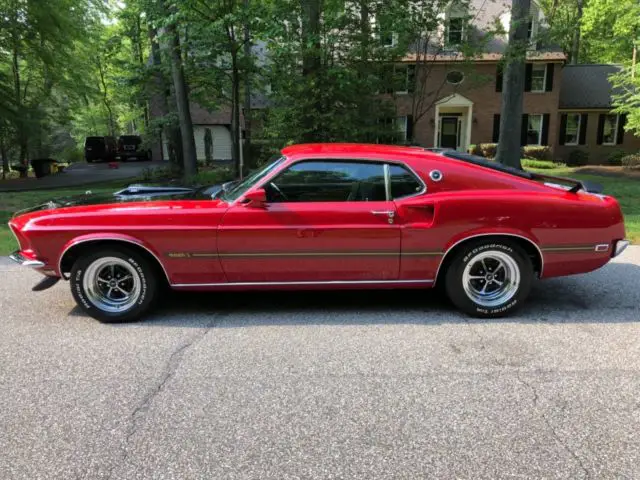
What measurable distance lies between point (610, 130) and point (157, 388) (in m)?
32.4

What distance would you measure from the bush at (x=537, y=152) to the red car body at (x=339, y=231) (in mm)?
24521

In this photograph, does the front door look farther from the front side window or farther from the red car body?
the front side window

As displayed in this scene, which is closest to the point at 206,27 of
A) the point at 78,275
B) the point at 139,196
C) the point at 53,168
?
the point at 139,196

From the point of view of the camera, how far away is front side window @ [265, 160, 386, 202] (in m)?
4.54

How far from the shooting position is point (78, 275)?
4.48m

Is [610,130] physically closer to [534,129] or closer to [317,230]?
[534,129]

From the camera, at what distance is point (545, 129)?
2869 cm

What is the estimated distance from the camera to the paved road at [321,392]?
→ 2605 mm

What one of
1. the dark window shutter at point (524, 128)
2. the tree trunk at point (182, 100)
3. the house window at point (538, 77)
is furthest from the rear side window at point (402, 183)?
the house window at point (538, 77)

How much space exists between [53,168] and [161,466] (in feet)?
93.6

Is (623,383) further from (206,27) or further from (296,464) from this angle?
(206,27)

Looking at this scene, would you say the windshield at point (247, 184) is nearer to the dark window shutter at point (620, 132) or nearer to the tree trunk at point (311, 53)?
the tree trunk at point (311, 53)

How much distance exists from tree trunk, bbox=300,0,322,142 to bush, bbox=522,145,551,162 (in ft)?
61.6

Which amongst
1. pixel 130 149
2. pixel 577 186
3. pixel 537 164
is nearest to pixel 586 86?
pixel 537 164
